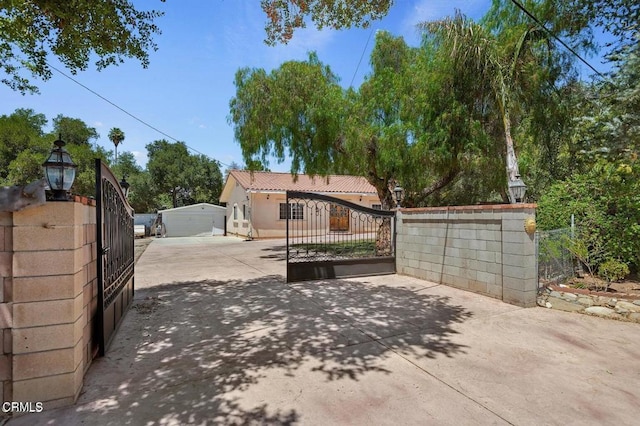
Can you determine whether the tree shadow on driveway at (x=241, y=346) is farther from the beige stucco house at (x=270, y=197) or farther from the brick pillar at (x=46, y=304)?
the beige stucco house at (x=270, y=197)

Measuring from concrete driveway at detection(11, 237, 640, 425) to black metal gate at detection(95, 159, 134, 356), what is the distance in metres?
0.28

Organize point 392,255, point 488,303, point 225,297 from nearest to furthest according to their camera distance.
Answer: point 488,303 → point 225,297 → point 392,255

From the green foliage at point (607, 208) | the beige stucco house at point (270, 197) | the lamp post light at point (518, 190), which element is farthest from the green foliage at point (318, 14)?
the beige stucco house at point (270, 197)

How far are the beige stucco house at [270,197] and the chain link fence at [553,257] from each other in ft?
40.4

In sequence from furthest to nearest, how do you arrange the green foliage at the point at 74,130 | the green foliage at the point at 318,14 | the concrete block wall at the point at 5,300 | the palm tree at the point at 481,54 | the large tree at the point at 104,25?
the green foliage at the point at 74,130 < the palm tree at the point at 481,54 < the green foliage at the point at 318,14 < the large tree at the point at 104,25 < the concrete block wall at the point at 5,300

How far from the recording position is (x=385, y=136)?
9.11m

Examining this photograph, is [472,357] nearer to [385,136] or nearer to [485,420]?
[485,420]

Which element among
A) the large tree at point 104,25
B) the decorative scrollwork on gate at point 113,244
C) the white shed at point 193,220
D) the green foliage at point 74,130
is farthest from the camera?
the green foliage at point 74,130

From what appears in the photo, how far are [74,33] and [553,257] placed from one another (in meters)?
9.73

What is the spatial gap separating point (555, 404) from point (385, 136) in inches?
297

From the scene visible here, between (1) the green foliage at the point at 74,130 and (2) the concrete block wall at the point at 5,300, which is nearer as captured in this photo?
(2) the concrete block wall at the point at 5,300

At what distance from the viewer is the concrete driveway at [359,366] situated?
2.49 metres

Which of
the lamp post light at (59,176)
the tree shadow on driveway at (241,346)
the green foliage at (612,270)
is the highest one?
the lamp post light at (59,176)

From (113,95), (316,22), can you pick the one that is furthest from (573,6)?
(113,95)
